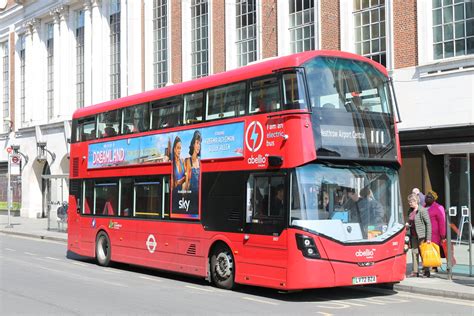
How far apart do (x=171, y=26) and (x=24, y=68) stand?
1815 cm

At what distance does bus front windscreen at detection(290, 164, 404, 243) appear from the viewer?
10438 mm

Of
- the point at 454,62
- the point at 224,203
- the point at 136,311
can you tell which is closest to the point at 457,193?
→ the point at 454,62

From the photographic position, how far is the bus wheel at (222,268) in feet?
39.1

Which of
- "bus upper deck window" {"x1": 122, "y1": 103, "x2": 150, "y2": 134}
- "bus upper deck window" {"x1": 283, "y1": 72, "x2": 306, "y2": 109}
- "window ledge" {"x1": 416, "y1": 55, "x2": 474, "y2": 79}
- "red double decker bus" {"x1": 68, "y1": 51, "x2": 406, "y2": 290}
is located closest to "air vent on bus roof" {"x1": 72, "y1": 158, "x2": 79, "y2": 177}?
"bus upper deck window" {"x1": 122, "y1": 103, "x2": 150, "y2": 134}

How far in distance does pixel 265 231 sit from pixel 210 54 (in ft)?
66.0

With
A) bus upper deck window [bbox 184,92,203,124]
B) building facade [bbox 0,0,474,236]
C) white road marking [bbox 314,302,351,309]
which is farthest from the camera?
building facade [bbox 0,0,474,236]

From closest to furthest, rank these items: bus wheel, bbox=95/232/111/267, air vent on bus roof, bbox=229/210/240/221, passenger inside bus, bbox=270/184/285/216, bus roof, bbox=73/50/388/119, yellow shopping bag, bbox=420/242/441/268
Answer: passenger inside bus, bbox=270/184/285/216 < bus roof, bbox=73/50/388/119 < air vent on bus roof, bbox=229/210/240/221 < yellow shopping bag, bbox=420/242/441/268 < bus wheel, bbox=95/232/111/267

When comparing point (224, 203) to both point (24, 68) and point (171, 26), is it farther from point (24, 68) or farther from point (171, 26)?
point (24, 68)

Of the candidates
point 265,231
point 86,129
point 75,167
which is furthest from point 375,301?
point 75,167

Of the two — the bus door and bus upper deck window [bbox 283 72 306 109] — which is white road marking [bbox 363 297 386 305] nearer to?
the bus door

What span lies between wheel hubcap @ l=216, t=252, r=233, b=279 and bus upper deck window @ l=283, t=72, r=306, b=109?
3.26m

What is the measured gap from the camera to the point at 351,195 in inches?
427

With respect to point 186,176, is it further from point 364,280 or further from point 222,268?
point 364,280

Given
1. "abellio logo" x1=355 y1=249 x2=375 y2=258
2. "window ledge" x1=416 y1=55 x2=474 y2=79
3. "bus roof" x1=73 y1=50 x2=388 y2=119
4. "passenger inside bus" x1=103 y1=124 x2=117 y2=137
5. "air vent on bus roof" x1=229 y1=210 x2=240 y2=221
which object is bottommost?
"abellio logo" x1=355 y1=249 x2=375 y2=258
